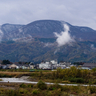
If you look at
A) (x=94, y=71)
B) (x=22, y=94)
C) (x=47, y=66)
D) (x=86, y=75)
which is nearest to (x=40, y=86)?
(x=22, y=94)

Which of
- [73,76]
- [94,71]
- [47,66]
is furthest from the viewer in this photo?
[47,66]

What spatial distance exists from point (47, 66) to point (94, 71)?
67.1 meters

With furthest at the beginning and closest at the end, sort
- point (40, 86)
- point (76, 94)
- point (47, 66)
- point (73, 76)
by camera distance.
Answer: point (47, 66)
point (73, 76)
point (40, 86)
point (76, 94)

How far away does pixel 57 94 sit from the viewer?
66.6 feet

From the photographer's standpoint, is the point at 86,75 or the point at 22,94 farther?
the point at 86,75

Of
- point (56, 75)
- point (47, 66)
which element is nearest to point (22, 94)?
point (56, 75)

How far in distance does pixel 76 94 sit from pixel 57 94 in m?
2.82

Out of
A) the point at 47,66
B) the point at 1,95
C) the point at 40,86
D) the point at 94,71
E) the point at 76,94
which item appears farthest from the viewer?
the point at 47,66

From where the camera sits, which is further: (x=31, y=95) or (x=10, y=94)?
(x=31, y=95)

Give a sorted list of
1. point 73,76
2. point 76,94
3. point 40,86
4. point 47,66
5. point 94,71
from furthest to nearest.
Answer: point 47,66, point 94,71, point 73,76, point 40,86, point 76,94

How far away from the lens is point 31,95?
67.0ft

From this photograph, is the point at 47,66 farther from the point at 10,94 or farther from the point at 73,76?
the point at 10,94

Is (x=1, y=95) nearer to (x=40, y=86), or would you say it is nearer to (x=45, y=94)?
(x=45, y=94)

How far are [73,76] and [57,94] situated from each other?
2384cm
